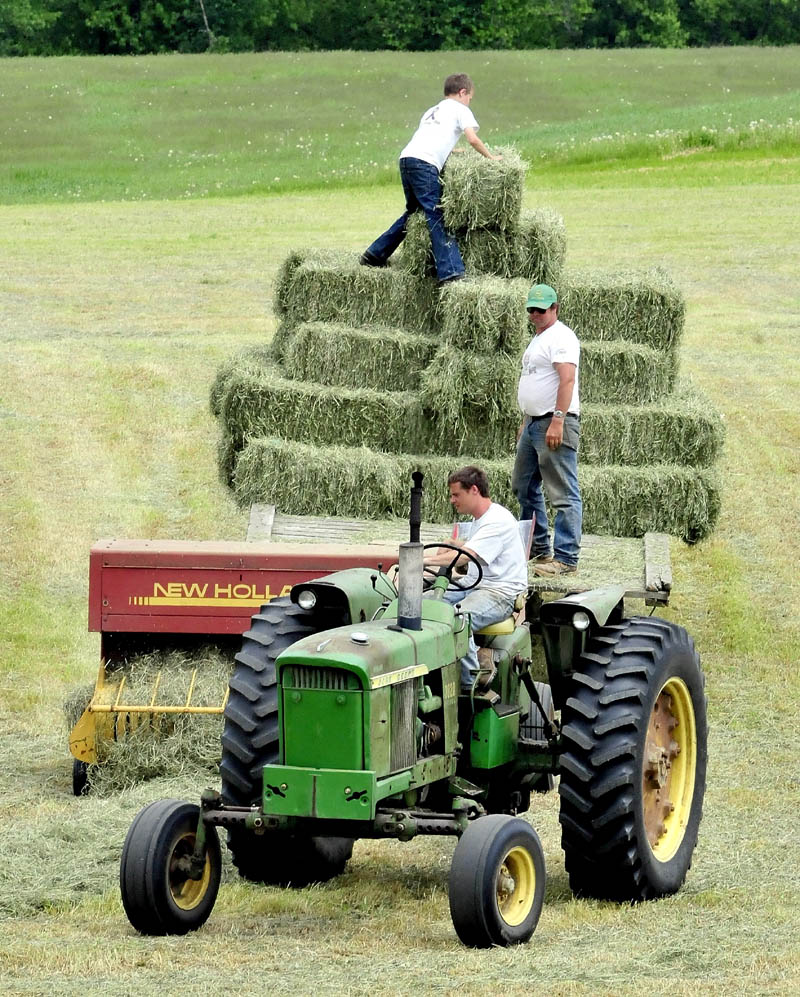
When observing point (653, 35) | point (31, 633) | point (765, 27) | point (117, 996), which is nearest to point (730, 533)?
point (31, 633)

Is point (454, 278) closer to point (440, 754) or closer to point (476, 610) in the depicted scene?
point (476, 610)

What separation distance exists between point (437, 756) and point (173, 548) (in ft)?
9.31

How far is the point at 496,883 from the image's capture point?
6227 millimetres

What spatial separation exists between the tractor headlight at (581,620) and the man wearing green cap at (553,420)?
310 centimetres

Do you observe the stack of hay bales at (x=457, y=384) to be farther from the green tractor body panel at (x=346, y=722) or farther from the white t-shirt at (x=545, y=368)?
the green tractor body panel at (x=346, y=722)

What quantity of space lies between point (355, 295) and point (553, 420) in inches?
155

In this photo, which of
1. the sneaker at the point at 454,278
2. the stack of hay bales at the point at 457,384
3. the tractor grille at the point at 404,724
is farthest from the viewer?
the sneaker at the point at 454,278

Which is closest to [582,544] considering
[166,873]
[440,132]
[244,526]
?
[440,132]

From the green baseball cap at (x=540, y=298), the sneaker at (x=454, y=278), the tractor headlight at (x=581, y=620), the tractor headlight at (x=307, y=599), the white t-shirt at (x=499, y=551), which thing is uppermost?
the green baseball cap at (x=540, y=298)

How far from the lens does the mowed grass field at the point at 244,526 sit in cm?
611

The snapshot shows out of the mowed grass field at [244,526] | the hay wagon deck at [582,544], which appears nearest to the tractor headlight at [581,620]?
the mowed grass field at [244,526]

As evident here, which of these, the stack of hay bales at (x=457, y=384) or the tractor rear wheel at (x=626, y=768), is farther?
the stack of hay bales at (x=457, y=384)

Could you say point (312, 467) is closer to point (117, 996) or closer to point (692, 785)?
point (692, 785)

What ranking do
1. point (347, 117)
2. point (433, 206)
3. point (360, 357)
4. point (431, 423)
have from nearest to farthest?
point (431, 423), point (433, 206), point (360, 357), point (347, 117)
